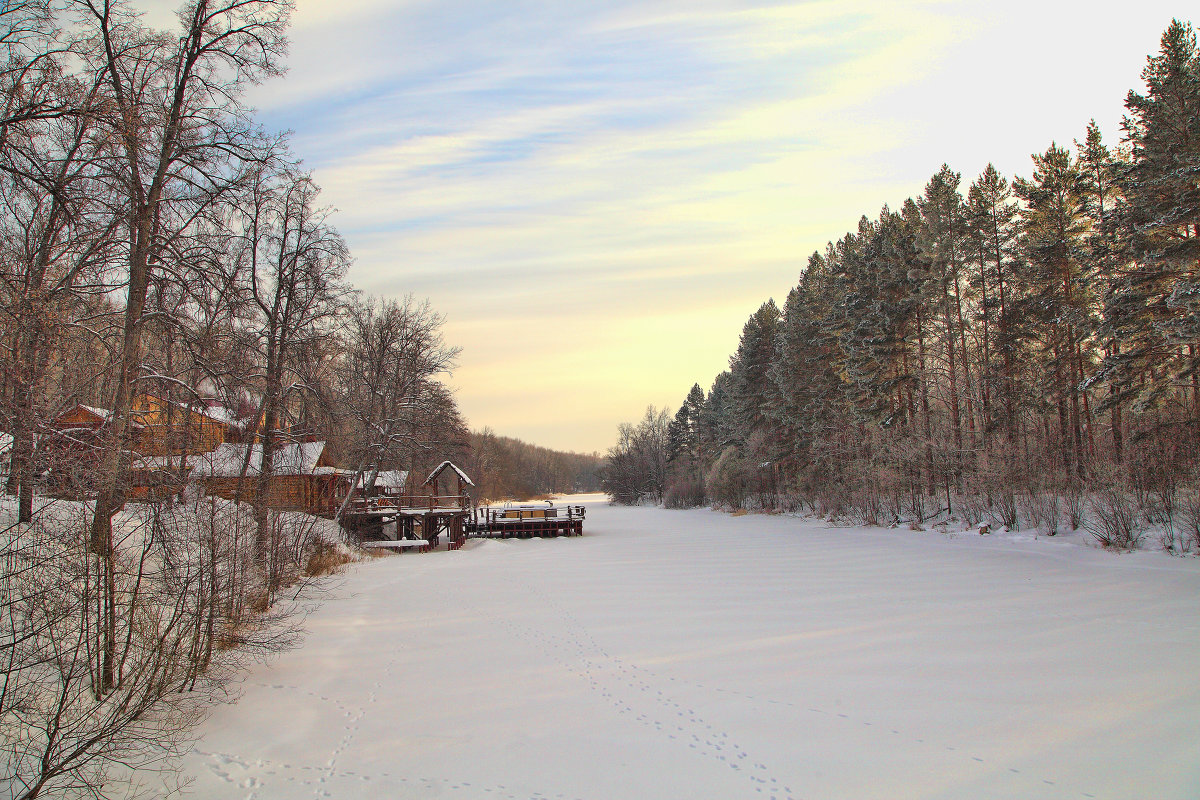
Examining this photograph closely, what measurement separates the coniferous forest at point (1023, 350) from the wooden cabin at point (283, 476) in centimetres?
1778

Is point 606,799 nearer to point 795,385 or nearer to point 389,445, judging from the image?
point 389,445

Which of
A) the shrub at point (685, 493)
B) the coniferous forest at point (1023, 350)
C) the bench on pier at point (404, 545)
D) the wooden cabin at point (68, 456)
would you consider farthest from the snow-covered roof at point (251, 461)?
the shrub at point (685, 493)

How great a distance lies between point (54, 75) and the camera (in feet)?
18.0

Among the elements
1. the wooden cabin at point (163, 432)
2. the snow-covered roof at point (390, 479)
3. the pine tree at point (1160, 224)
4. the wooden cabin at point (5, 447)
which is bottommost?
the snow-covered roof at point (390, 479)

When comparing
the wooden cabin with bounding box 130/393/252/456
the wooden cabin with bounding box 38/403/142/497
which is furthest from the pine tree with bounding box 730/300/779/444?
the wooden cabin with bounding box 38/403/142/497

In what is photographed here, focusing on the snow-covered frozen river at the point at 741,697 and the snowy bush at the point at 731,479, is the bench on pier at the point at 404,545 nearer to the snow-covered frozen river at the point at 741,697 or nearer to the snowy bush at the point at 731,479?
the snow-covered frozen river at the point at 741,697

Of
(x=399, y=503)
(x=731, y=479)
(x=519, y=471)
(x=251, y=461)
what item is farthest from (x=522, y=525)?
(x=519, y=471)

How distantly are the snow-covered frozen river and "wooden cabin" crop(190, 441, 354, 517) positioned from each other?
267 centimetres

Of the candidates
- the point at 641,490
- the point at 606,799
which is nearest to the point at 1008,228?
the point at 606,799

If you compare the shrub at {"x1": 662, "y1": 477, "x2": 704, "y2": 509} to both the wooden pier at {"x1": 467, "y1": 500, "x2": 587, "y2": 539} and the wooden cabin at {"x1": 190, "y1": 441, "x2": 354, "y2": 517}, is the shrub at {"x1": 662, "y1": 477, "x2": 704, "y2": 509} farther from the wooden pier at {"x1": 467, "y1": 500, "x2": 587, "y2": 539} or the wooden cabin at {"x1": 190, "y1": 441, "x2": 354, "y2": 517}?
the wooden cabin at {"x1": 190, "y1": 441, "x2": 354, "y2": 517}

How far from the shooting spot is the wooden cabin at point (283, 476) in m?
10.2

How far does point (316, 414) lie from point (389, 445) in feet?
31.5

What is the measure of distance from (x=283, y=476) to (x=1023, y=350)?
25023 mm

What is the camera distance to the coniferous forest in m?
16.1
